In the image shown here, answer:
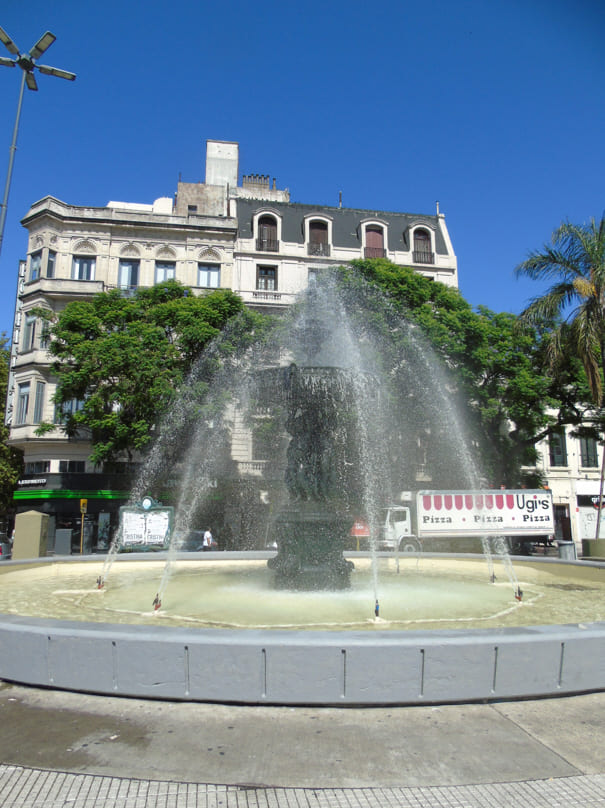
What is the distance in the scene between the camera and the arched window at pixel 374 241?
3647cm

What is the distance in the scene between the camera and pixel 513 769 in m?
3.89

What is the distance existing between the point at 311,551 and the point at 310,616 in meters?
2.29

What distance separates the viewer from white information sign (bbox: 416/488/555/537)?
23.2 meters

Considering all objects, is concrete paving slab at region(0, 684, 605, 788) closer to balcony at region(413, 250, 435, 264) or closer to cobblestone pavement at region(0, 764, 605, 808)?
cobblestone pavement at region(0, 764, 605, 808)

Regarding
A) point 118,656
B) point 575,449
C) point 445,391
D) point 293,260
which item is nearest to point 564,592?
point 118,656

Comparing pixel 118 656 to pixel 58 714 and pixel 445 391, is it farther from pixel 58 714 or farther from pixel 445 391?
pixel 445 391

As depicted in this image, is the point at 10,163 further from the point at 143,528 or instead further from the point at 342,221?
the point at 342,221

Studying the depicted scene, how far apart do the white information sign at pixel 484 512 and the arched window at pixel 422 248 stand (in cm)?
1830

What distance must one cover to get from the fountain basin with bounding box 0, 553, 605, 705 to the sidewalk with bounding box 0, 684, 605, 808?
0.13 metres

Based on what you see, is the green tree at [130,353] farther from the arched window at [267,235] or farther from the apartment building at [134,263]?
the arched window at [267,235]

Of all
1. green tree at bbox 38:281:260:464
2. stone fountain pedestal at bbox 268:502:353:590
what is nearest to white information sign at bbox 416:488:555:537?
green tree at bbox 38:281:260:464

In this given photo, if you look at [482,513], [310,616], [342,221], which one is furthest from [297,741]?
[342,221]

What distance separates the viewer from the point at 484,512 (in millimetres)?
23703

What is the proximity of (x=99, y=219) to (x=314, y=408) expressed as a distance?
27.6 meters
